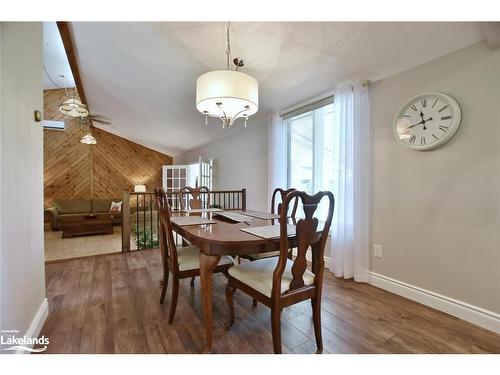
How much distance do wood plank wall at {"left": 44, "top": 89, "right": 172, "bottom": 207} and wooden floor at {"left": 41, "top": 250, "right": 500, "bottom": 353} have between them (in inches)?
216

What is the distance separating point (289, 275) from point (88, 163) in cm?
752

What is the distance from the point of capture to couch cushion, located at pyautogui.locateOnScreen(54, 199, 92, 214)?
19.8 feet

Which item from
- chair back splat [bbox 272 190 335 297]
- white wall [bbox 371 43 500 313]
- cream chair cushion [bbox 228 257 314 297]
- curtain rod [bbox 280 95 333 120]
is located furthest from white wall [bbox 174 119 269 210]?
chair back splat [bbox 272 190 335 297]

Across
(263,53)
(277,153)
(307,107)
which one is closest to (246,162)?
(277,153)

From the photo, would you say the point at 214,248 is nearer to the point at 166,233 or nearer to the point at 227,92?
the point at 166,233

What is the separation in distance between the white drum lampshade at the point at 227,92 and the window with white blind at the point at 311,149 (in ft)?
4.22

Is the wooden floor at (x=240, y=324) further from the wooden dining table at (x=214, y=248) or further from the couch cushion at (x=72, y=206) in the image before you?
the couch cushion at (x=72, y=206)

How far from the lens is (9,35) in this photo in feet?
3.99

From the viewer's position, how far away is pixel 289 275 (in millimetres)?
1480

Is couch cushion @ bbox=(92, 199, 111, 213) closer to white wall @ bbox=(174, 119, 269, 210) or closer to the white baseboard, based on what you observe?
white wall @ bbox=(174, 119, 269, 210)

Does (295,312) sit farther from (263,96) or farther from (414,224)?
(263,96)

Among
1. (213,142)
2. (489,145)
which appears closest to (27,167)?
(489,145)

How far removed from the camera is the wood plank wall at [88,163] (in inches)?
252
